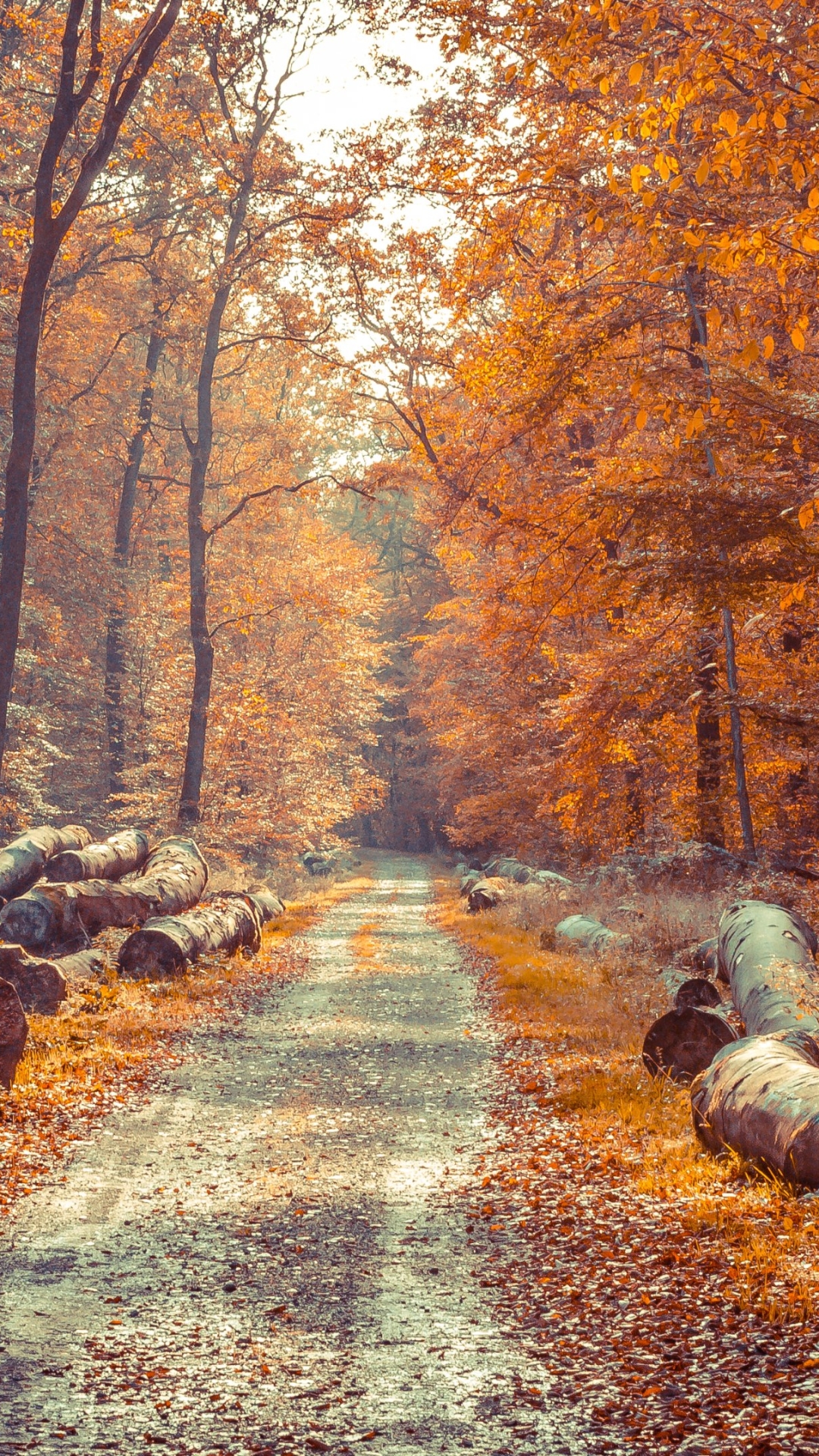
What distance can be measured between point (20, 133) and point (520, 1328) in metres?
29.3

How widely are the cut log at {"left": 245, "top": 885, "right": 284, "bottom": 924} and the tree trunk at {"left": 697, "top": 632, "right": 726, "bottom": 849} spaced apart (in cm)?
806

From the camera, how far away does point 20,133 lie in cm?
2714

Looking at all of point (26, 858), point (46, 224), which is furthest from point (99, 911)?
point (46, 224)

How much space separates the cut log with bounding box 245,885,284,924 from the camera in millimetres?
21844

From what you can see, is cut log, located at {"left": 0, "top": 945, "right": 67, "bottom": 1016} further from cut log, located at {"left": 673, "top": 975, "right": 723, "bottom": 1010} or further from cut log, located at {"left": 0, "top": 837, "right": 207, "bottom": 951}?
cut log, located at {"left": 673, "top": 975, "right": 723, "bottom": 1010}

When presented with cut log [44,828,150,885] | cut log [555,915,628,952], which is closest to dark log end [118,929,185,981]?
cut log [44,828,150,885]

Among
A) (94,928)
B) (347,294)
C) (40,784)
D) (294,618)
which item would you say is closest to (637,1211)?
(94,928)

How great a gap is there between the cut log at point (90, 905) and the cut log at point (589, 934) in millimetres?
5763

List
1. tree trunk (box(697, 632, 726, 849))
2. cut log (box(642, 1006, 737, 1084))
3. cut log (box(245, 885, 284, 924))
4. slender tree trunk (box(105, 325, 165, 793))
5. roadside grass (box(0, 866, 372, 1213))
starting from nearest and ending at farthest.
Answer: roadside grass (box(0, 866, 372, 1213))
cut log (box(642, 1006, 737, 1084))
tree trunk (box(697, 632, 726, 849))
cut log (box(245, 885, 284, 924))
slender tree trunk (box(105, 325, 165, 793))

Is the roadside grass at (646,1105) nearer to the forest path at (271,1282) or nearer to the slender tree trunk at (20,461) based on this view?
the forest path at (271,1282)

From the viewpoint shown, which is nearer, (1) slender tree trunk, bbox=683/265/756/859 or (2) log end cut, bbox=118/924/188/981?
(2) log end cut, bbox=118/924/188/981

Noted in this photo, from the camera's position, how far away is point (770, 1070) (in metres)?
6.70

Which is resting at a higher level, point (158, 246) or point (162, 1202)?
point (158, 246)

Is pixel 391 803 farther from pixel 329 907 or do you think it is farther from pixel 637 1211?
pixel 637 1211
